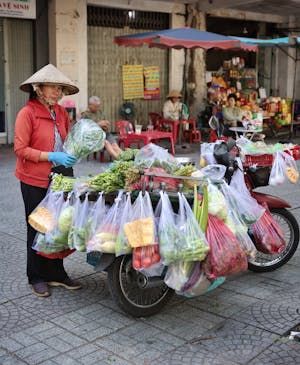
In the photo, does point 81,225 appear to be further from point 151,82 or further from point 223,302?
point 151,82

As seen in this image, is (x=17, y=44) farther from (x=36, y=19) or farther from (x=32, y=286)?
(x=32, y=286)

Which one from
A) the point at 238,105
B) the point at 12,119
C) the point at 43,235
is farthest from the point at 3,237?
the point at 238,105

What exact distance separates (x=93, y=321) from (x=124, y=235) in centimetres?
71

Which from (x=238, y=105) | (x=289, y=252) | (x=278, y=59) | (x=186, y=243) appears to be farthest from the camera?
(x=278, y=59)

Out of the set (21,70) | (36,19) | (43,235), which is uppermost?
(36,19)

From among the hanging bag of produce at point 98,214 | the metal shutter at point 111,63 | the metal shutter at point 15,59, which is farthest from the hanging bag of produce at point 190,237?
the metal shutter at point 111,63

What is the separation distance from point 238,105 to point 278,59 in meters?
4.91

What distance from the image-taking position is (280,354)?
3.34 metres

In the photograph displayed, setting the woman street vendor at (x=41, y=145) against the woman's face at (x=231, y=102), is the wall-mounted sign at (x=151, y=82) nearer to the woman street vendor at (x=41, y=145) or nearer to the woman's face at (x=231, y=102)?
the woman's face at (x=231, y=102)

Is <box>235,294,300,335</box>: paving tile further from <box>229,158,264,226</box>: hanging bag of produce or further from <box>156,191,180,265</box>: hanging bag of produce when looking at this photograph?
<box>156,191,180,265</box>: hanging bag of produce

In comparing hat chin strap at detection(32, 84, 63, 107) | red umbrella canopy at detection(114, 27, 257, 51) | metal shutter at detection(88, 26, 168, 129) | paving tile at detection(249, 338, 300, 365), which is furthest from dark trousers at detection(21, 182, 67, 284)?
metal shutter at detection(88, 26, 168, 129)

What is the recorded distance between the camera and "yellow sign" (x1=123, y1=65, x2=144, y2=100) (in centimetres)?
1314

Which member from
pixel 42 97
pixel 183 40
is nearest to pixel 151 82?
pixel 183 40

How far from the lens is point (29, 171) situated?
4098 mm
